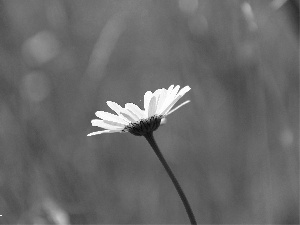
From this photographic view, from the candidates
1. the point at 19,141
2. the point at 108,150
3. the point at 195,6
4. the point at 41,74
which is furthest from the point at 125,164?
the point at 195,6

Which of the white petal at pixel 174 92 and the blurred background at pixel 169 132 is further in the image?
the blurred background at pixel 169 132

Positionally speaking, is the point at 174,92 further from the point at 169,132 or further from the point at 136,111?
the point at 169,132

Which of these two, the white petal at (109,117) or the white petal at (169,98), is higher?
the white petal at (169,98)

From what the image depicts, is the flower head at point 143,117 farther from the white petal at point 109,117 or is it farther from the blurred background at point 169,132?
the blurred background at point 169,132

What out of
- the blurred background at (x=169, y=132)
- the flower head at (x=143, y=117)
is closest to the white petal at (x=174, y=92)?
the flower head at (x=143, y=117)

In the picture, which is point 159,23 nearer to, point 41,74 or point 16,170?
point 41,74

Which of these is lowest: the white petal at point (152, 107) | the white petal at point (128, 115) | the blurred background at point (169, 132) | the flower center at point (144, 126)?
the flower center at point (144, 126)

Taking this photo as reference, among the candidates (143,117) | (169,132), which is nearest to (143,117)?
(143,117)
